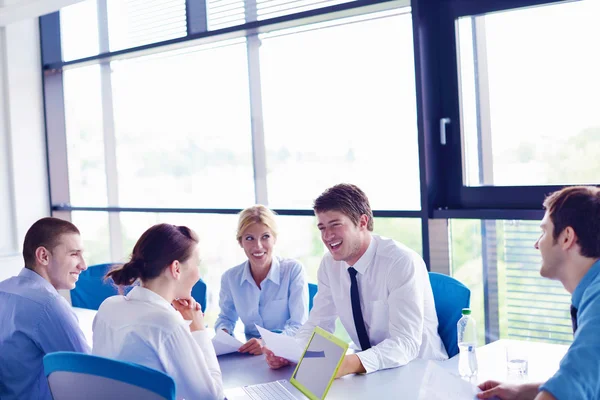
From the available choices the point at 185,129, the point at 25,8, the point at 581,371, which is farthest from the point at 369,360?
the point at 25,8

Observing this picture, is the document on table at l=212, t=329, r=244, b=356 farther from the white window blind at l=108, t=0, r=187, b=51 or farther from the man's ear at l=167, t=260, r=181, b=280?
the white window blind at l=108, t=0, r=187, b=51

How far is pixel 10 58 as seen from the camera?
5.64 meters

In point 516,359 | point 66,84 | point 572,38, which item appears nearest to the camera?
point 516,359

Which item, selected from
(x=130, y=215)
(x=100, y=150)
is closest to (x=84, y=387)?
(x=130, y=215)

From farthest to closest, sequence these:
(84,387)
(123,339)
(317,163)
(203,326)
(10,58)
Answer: (10,58)
(317,163)
(203,326)
(123,339)
(84,387)

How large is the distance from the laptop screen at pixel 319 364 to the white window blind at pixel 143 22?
3.25m

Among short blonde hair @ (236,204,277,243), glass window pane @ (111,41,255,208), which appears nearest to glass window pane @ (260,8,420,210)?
glass window pane @ (111,41,255,208)

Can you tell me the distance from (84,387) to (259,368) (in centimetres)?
83

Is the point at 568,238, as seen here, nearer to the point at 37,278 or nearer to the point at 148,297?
the point at 148,297

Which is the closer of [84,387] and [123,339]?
[84,387]

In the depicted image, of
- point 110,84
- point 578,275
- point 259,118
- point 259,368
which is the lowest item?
point 259,368

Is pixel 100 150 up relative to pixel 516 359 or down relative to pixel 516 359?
up

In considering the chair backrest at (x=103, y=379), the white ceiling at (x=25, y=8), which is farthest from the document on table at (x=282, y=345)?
the white ceiling at (x=25, y=8)

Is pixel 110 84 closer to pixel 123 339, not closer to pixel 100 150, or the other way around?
pixel 100 150
